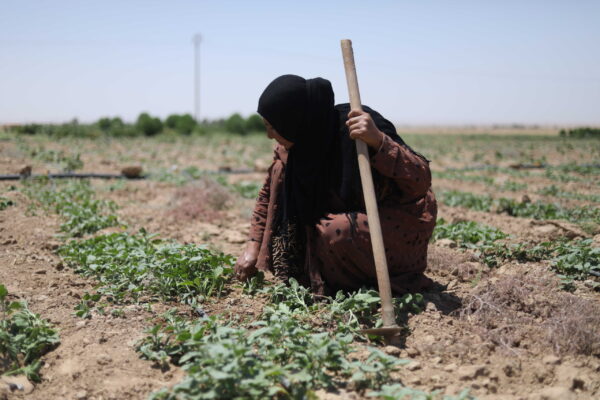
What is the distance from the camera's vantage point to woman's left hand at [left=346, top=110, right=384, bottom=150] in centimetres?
253

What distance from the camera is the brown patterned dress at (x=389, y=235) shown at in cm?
266

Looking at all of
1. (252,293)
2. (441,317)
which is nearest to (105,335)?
(252,293)

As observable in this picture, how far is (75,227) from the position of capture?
15.4ft

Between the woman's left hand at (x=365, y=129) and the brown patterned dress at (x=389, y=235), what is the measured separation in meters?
0.05

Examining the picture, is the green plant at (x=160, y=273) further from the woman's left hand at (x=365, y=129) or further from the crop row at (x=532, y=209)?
the crop row at (x=532, y=209)

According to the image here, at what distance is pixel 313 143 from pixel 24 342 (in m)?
1.62

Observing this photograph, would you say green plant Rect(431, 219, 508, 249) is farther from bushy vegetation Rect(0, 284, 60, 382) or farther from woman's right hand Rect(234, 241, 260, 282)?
bushy vegetation Rect(0, 284, 60, 382)

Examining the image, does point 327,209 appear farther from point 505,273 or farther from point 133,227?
point 133,227

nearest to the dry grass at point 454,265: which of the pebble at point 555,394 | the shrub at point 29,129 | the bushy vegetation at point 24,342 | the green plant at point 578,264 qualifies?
the green plant at point 578,264

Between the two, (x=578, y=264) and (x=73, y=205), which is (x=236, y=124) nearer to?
(x=73, y=205)

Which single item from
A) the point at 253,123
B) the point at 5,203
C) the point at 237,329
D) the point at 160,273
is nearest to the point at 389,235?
the point at 237,329

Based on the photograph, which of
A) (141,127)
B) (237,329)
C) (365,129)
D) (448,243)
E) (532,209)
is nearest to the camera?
(237,329)

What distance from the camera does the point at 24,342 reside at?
2.31 m

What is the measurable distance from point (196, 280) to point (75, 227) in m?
2.22
